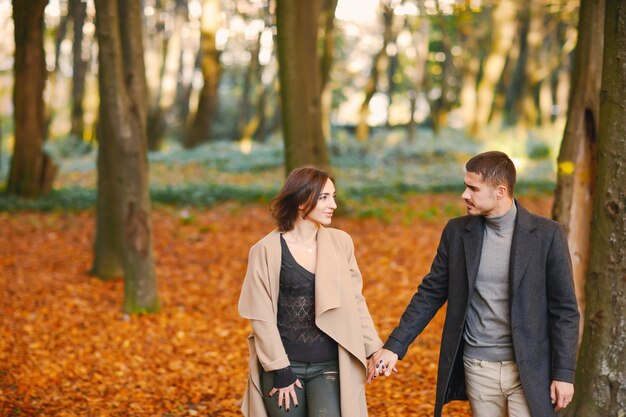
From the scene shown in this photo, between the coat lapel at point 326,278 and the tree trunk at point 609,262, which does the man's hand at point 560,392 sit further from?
the coat lapel at point 326,278

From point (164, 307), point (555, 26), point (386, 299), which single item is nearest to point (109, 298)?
point (164, 307)

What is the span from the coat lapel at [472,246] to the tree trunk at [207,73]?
2191cm

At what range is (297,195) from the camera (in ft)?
12.9

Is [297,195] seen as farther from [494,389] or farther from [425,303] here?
[494,389]

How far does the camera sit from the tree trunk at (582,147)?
22.0 ft

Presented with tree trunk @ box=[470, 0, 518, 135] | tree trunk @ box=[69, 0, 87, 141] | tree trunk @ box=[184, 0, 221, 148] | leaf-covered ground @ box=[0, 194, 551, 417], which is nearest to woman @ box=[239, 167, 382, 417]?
leaf-covered ground @ box=[0, 194, 551, 417]

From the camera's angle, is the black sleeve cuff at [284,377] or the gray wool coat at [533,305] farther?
the black sleeve cuff at [284,377]

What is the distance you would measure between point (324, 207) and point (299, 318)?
607mm

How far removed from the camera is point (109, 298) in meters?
10.4

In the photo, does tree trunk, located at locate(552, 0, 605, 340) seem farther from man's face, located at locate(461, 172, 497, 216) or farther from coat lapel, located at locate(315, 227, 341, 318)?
coat lapel, located at locate(315, 227, 341, 318)

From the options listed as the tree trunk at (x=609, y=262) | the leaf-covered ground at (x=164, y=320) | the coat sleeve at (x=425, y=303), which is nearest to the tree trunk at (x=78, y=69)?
the leaf-covered ground at (x=164, y=320)

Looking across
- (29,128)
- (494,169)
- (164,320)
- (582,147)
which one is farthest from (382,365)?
(29,128)

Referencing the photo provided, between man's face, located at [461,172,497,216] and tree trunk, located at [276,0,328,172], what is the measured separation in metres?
9.11

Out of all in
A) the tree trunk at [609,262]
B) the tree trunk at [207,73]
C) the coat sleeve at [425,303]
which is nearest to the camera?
the coat sleeve at [425,303]
